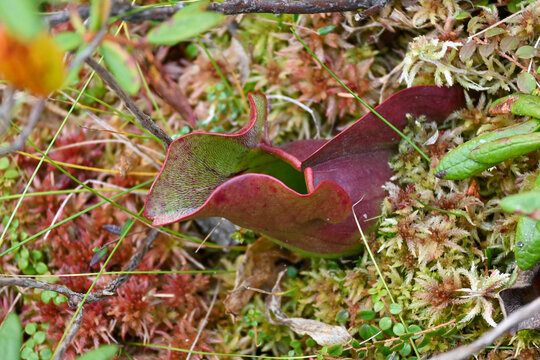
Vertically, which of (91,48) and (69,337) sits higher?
(91,48)

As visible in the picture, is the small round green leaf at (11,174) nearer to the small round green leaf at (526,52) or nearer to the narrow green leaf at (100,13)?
the narrow green leaf at (100,13)

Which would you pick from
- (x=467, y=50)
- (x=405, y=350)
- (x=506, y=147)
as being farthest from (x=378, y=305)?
(x=467, y=50)

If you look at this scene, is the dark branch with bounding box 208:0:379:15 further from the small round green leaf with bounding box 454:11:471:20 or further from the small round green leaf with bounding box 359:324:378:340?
the small round green leaf with bounding box 359:324:378:340

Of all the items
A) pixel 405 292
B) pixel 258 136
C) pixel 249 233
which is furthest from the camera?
pixel 249 233

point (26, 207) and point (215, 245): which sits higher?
point (26, 207)

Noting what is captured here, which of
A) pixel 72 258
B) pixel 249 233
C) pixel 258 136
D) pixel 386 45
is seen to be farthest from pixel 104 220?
pixel 386 45

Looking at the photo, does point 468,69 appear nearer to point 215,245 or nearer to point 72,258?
point 215,245

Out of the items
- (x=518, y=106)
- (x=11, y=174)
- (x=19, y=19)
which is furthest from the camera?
(x=11, y=174)

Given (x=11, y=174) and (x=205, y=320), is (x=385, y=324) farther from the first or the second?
(x=11, y=174)
